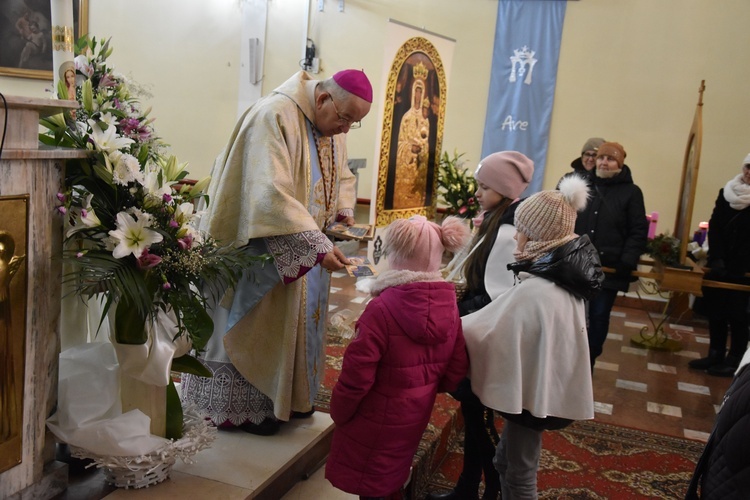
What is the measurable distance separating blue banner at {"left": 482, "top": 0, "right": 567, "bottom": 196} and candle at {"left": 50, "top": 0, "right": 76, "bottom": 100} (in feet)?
20.2

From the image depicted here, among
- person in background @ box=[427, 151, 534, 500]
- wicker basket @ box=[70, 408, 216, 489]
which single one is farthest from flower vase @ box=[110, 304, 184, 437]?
person in background @ box=[427, 151, 534, 500]

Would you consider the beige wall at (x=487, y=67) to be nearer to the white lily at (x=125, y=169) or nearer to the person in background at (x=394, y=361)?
the white lily at (x=125, y=169)

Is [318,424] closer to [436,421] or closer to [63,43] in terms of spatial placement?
[436,421]

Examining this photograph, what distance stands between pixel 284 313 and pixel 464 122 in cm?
575

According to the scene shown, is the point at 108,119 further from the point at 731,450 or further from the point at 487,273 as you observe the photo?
the point at 731,450

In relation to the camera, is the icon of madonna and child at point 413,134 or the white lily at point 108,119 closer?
the white lily at point 108,119

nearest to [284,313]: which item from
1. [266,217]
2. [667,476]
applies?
[266,217]

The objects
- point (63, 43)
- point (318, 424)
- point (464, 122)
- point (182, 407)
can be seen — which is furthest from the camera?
point (464, 122)

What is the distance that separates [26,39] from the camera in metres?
8.12

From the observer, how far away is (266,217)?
251cm

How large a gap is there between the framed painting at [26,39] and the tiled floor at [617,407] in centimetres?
443

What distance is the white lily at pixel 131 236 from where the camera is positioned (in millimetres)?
1912

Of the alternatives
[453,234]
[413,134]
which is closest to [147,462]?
[453,234]

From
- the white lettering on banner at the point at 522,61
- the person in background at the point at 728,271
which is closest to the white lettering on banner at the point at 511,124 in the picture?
the white lettering on banner at the point at 522,61
